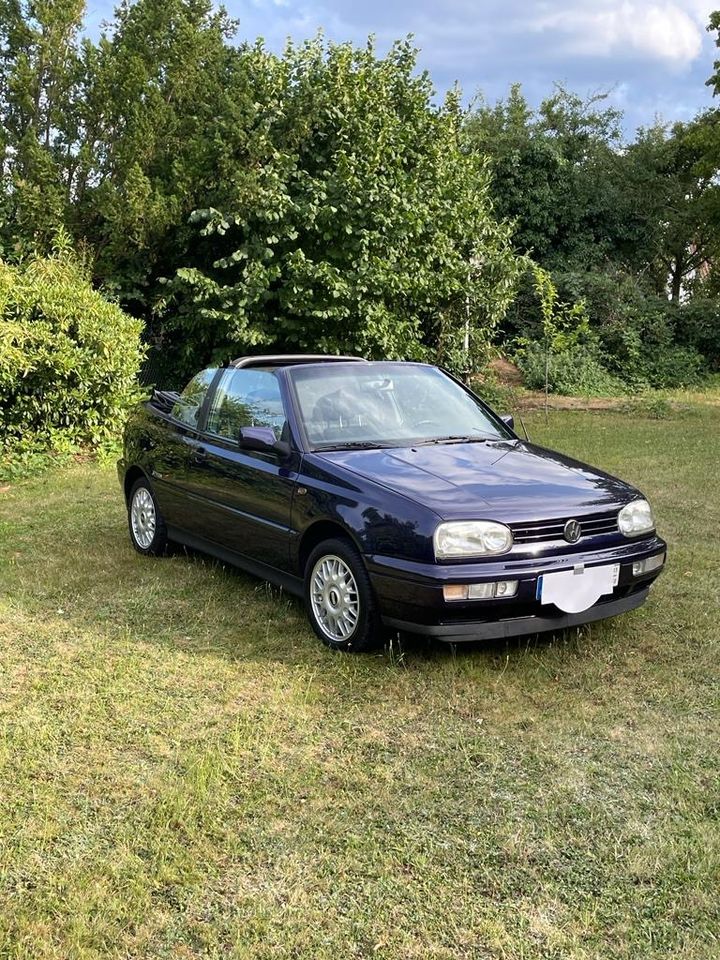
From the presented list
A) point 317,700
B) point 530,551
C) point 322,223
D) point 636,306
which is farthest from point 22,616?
point 636,306

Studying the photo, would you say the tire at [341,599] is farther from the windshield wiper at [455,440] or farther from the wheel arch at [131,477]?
the wheel arch at [131,477]

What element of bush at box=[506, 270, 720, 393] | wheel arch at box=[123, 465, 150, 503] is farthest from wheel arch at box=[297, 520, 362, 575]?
bush at box=[506, 270, 720, 393]

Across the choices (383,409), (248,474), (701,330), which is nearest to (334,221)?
(383,409)

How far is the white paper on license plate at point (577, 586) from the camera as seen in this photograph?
418cm

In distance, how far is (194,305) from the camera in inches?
551

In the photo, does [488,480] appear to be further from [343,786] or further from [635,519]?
[343,786]

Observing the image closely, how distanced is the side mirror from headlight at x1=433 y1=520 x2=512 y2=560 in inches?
50.2

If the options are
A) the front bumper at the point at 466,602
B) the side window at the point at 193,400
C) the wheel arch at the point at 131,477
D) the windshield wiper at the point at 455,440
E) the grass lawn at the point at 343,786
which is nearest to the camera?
the grass lawn at the point at 343,786

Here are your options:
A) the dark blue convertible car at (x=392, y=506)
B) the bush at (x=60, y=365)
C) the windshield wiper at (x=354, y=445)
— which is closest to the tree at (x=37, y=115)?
the bush at (x=60, y=365)

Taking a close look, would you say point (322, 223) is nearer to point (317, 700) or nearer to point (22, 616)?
point (22, 616)

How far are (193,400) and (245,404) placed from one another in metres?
0.76

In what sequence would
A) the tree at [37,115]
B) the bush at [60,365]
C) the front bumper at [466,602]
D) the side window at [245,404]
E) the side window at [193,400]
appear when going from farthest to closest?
the tree at [37,115] → the bush at [60,365] → the side window at [193,400] → the side window at [245,404] → the front bumper at [466,602]

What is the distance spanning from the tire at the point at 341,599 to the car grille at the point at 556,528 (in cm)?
78

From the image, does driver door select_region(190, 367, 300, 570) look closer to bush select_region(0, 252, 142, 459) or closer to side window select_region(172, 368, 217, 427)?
side window select_region(172, 368, 217, 427)
